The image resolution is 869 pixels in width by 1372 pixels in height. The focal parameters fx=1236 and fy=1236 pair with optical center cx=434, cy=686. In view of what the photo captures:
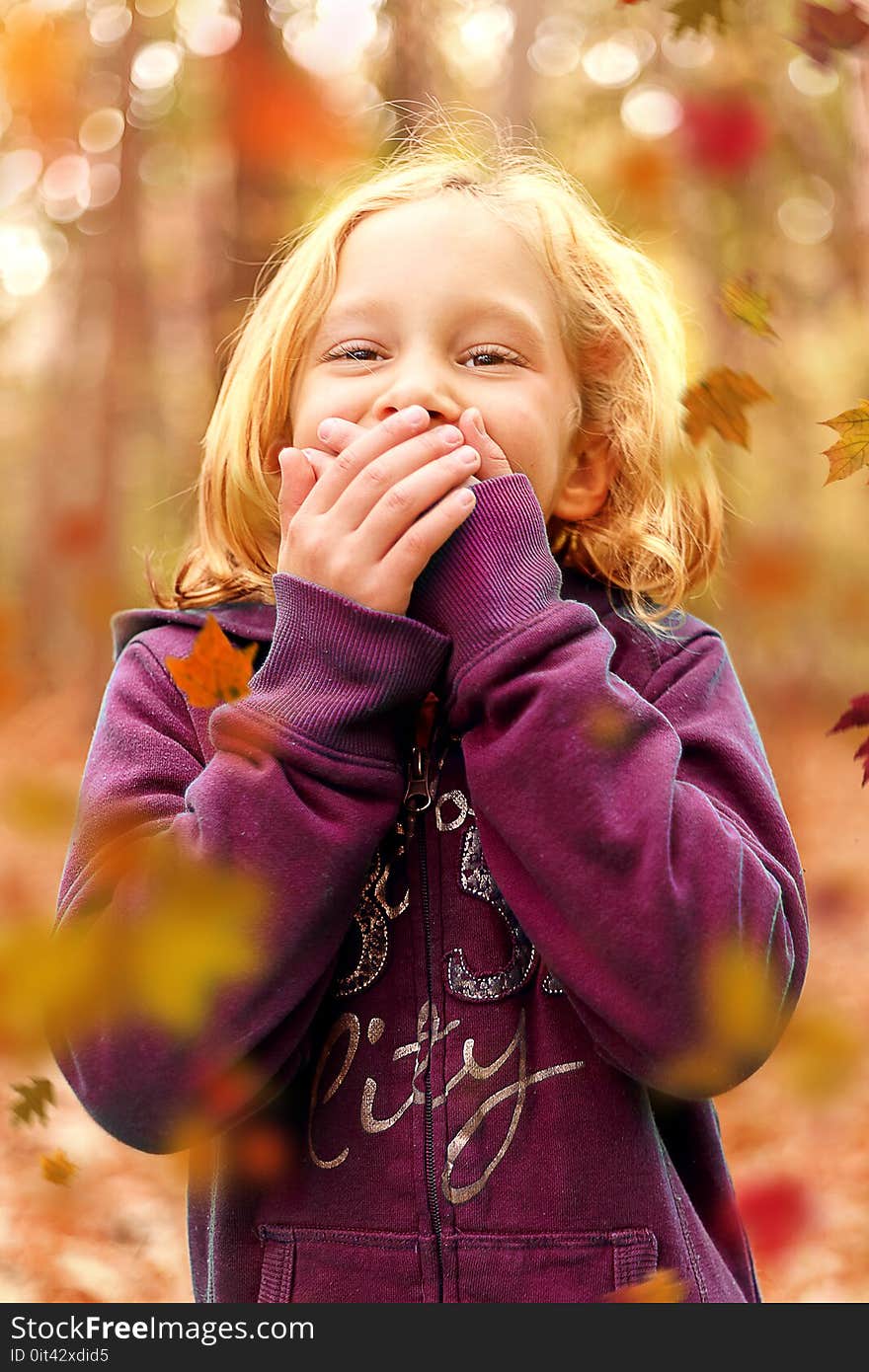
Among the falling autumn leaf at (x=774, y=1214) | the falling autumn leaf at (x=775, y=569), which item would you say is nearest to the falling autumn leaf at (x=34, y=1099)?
the falling autumn leaf at (x=774, y=1214)

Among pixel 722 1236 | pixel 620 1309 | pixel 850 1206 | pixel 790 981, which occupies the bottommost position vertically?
pixel 850 1206

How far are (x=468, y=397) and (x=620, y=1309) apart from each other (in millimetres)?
1058

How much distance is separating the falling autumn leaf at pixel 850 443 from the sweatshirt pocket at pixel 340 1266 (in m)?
0.94

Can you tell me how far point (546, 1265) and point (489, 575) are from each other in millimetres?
766

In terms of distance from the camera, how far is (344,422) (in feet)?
4.91

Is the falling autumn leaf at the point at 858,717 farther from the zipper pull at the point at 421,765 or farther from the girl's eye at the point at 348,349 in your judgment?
the girl's eye at the point at 348,349

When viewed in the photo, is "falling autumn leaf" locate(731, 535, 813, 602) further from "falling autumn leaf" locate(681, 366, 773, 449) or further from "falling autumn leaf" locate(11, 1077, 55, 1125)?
"falling autumn leaf" locate(11, 1077, 55, 1125)

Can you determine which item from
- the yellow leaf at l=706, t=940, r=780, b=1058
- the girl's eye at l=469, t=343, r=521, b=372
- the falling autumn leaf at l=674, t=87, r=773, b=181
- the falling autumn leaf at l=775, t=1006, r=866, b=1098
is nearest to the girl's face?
the girl's eye at l=469, t=343, r=521, b=372

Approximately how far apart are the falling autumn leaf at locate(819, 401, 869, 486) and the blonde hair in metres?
0.47

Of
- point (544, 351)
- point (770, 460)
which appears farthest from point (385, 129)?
point (770, 460)

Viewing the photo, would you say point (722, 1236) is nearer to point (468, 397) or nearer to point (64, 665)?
point (468, 397)

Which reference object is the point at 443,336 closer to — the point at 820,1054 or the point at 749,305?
the point at 749,305

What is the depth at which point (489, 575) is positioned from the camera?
1.40 m

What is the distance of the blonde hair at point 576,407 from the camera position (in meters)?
1.70
